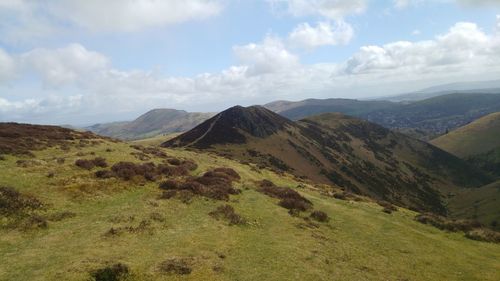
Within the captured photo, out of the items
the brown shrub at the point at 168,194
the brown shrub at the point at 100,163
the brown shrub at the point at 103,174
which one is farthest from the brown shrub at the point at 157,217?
the brown shrub at the point at 100,163

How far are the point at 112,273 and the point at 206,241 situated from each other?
24.8 ft

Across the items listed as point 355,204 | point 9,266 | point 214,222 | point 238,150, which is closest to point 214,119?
point 238,150

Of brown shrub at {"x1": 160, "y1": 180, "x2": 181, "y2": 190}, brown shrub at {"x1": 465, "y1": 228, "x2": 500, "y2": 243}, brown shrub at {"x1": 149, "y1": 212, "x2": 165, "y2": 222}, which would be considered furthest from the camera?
brown shrub at {"x1": 160, "y1": 180, "x2": 181, "y2": 190}

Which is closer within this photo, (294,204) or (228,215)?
(228,215)

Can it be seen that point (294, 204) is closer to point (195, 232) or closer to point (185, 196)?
point (185, 196)

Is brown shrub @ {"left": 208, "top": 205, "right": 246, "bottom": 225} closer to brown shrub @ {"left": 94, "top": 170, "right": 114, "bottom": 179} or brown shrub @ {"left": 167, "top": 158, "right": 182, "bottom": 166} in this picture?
brown shrub @ {"left": 94, "top": 170, "right": 114, "bottom": 179}

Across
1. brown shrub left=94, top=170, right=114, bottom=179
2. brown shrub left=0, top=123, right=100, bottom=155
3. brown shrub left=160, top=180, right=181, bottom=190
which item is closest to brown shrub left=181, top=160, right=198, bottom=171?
brown shrub left=160, top=180, right=181, bottom=190

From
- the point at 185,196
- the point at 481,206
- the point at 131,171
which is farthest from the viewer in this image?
the point at 481,206

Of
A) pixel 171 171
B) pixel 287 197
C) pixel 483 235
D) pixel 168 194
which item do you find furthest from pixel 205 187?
pixel 483 235

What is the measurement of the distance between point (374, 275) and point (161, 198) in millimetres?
18869

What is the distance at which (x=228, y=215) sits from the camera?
31344 mm

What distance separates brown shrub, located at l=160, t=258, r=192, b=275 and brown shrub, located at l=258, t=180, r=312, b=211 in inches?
697

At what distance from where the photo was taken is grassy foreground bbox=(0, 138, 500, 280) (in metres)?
20.9

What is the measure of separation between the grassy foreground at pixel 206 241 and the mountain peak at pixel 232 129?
85.0 meters
